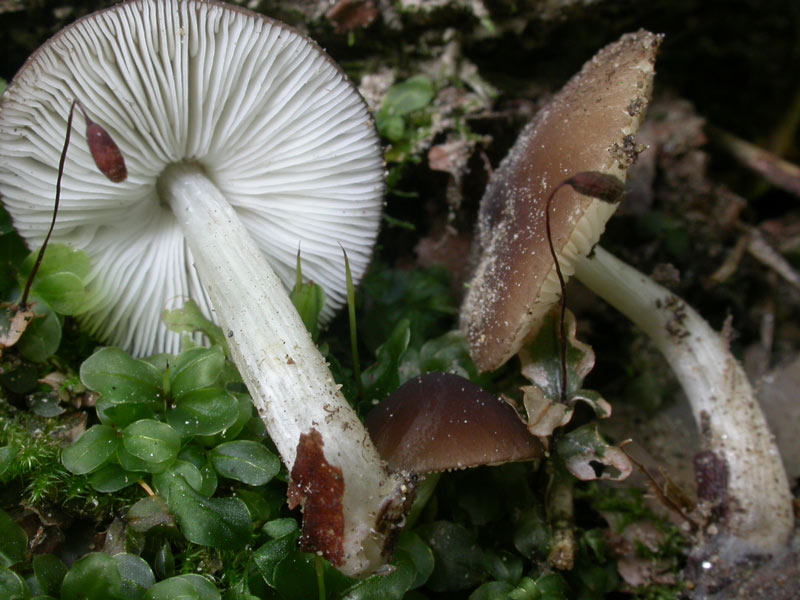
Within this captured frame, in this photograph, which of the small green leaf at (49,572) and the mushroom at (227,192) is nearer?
the small green leaf at (49,572)

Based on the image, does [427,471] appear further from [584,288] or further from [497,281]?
[584,288]

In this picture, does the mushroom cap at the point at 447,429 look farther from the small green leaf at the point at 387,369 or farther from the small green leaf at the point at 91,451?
the small green leaf at the point at 91,451

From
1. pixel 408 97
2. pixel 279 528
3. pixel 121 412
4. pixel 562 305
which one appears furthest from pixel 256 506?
pixel 408 97

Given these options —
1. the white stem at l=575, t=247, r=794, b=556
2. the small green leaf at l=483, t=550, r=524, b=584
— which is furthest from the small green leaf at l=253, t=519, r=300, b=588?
the white stem at l=575, t=247, r=794, b=556

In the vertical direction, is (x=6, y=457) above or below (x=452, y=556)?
above

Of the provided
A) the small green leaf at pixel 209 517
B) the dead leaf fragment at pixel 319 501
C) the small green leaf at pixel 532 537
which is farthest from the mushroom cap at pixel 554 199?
the small green leaf at pixel 209 517

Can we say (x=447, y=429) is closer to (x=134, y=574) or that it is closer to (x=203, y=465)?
(x=203, y=465)

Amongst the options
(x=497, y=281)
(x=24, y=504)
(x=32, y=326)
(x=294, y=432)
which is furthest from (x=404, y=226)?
(x=24, y=504)

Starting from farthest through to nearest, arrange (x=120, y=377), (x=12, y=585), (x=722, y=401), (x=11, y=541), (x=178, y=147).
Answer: (x=722, y=401)
(x=178, y=147)
(x=120, y=377)
(x=11, y=541)
(x=12, y=585)
